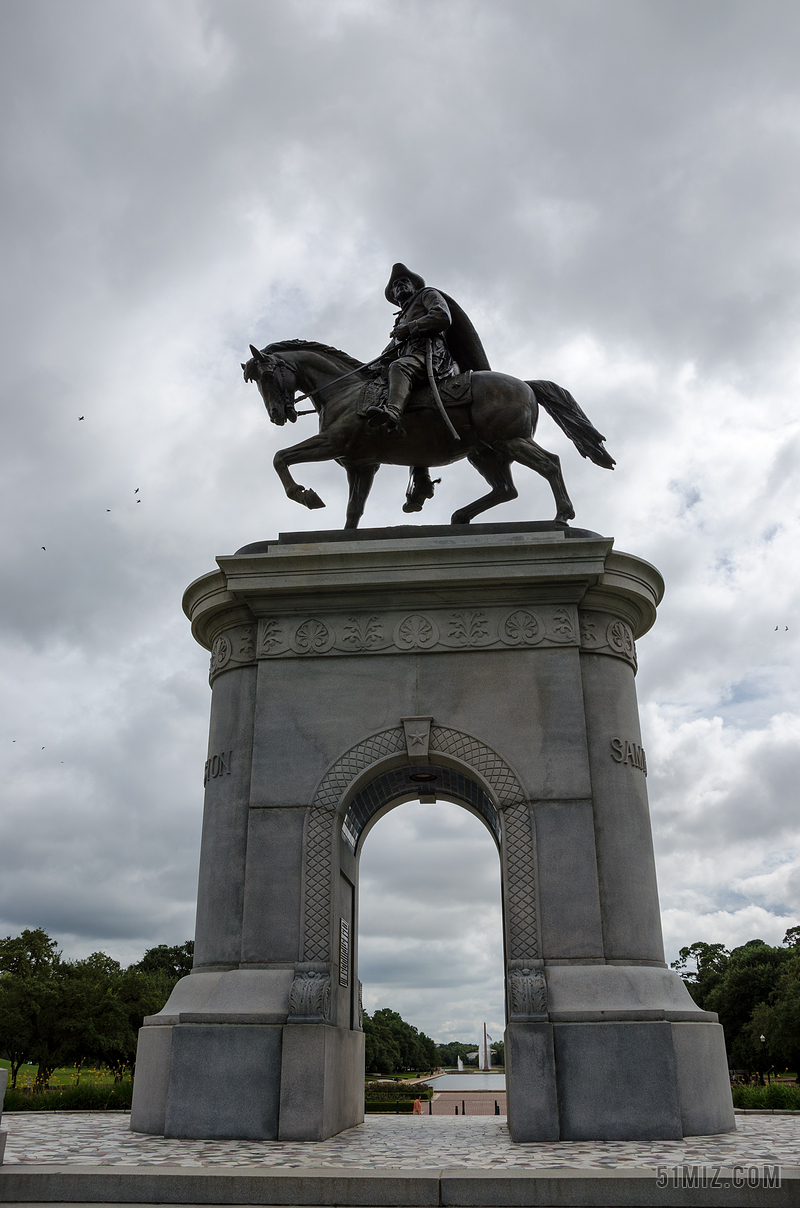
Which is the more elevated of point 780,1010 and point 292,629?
point 292,629

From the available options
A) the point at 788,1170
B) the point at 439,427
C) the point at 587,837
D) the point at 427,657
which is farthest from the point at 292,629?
the point at 788,1170

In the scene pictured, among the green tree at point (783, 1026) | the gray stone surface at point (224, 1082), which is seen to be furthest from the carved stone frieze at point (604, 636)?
the green tree at point (783, 1026)

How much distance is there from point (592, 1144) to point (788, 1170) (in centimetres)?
295

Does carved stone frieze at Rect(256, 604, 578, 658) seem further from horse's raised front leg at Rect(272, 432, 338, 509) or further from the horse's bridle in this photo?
the horse's bridle

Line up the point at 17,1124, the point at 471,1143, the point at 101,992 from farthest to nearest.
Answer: the point at 101,992, the point at 17,1124, the point at 471,1143

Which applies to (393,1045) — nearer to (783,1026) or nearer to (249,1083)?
(783,1026)

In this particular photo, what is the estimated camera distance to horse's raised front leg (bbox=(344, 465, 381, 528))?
575 inches

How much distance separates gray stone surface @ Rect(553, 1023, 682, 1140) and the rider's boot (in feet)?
28.0

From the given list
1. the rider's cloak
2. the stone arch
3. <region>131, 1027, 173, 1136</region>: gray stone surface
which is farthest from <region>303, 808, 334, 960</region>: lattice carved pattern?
the rider's cloak

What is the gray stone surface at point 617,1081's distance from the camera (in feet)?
32.9

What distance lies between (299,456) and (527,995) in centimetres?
840

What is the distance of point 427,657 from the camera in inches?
499

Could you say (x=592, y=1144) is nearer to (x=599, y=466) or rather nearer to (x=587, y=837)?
(x=587, y=837)

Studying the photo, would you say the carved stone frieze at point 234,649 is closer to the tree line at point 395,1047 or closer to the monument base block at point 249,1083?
the monument base block at point 249,1083
